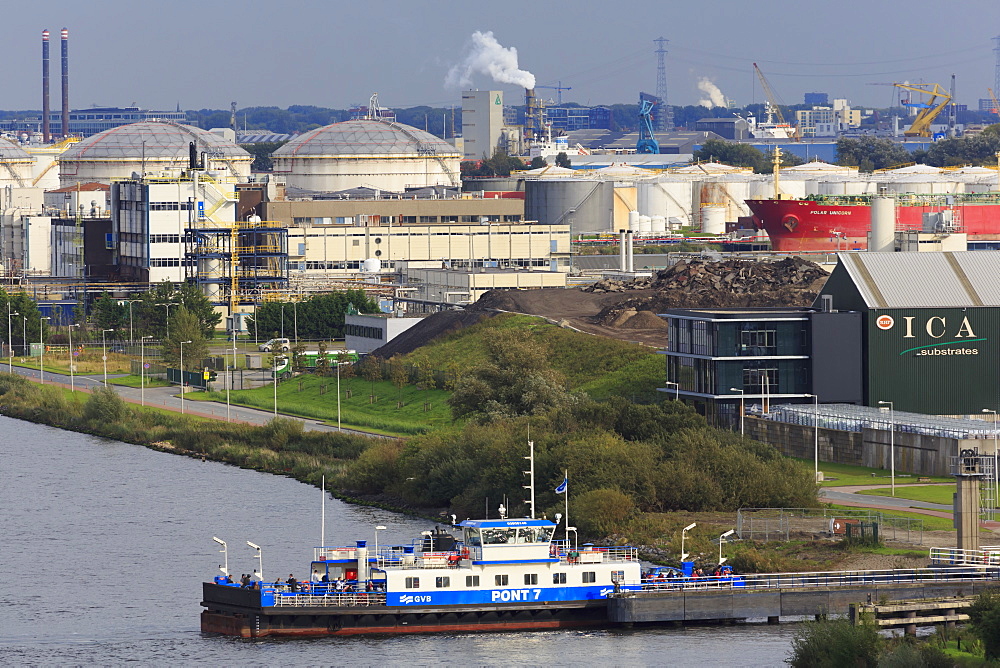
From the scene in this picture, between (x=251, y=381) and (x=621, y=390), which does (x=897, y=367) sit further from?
(x=251, y=381)

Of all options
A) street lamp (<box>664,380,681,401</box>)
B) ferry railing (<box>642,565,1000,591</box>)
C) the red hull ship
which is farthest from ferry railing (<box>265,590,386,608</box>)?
the red hull ship

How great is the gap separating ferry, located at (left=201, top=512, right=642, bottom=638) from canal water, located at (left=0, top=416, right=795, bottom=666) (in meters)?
0.56

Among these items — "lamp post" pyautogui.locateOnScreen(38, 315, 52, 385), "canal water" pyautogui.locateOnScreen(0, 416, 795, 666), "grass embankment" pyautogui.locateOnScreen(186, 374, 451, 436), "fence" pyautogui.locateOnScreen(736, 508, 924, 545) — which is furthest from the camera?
"lamp post" pyautogui.locateOnScreen(38, 315, 52, 385)

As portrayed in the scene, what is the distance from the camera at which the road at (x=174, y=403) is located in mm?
91525

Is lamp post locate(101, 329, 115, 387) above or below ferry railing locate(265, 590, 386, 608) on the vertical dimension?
above

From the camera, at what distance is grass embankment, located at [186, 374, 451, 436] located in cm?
8825

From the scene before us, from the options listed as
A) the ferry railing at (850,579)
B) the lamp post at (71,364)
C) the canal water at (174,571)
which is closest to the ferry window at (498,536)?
the canal water at (174,571)

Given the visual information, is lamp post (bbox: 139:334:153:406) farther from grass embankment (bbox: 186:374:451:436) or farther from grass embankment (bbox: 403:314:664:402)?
grass embankment (bbox: 403:314:664:402)

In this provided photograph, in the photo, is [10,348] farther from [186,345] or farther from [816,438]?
[816,438]

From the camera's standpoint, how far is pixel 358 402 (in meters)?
96.6

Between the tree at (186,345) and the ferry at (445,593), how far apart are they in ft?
205

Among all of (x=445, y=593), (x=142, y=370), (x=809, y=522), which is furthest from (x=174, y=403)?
(x=445, y=593)

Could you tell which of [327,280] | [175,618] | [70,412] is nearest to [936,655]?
[175,618]

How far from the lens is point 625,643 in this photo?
159 ft
